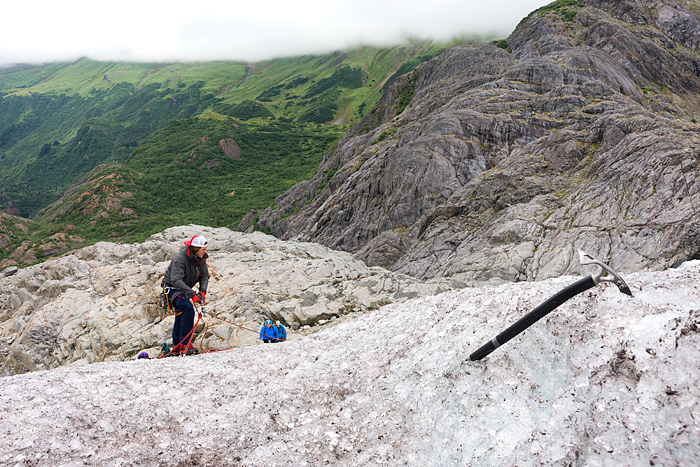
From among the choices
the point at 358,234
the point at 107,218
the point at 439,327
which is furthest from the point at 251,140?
the point at 439,327

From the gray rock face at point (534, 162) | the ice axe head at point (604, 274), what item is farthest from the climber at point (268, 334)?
the gray rock face at point (534, 162)

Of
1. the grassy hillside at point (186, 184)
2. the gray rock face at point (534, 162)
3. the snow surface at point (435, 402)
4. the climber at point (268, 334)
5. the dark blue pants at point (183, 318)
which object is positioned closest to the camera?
the snow surface at point (435, 402)

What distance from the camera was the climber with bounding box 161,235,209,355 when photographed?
10.1 m

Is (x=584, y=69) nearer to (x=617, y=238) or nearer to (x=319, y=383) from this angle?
(x=617, y=238)

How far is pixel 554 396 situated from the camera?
4.57 m

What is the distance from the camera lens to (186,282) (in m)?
10.7

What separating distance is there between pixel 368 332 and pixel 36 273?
106 feet

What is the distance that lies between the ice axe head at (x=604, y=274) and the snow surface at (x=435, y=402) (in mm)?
462

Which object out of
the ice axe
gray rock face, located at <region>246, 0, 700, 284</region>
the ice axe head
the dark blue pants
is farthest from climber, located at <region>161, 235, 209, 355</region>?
gray rock face, located at <region>246, 0, 700, 284</region>

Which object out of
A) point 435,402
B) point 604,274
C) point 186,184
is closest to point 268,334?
point 435,402

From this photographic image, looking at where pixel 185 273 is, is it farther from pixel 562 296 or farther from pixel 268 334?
pixel 562 296

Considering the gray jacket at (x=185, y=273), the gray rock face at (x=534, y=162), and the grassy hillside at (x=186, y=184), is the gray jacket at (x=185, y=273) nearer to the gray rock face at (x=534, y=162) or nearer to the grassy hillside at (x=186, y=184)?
the gray rock face at (x=534, y=162)

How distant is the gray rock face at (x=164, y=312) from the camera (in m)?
14.9

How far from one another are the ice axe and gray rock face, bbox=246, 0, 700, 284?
1781 centimetres
